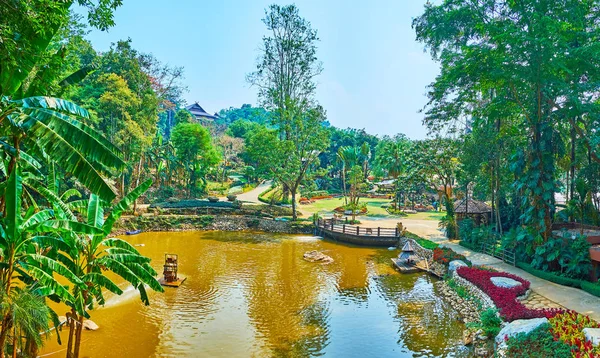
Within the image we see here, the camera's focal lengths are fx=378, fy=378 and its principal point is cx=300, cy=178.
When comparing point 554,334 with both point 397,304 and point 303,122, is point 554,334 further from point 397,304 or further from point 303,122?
point 303,122

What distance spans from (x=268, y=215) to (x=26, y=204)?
27.1m

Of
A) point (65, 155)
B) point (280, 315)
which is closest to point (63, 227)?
point (65, 155)

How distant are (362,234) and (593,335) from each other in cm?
1986

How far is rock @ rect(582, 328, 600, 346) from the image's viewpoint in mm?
10055

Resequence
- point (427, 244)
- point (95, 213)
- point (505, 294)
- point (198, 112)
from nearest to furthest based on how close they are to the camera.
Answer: point (95, 213) → point (505, 294) → point (427, 244) → point (198, 112)

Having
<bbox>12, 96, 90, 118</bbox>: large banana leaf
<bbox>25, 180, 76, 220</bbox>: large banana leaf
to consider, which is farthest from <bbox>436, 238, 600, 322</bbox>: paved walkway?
<bbox>12, 96, 90, 118</bbox>: large banana leaf

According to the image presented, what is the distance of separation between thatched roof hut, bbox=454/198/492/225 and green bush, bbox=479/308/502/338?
14899 millimetres

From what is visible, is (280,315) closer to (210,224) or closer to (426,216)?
(210,224)

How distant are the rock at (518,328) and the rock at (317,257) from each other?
1305cm

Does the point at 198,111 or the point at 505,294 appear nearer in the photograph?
the point at 505,294

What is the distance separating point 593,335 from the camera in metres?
10.3

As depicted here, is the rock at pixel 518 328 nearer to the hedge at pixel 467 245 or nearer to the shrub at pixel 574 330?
the shrub at pixel 574 330

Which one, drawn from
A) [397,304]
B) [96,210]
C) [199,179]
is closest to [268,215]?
[199,179]

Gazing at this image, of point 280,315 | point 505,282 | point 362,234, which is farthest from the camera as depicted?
point 362,234
